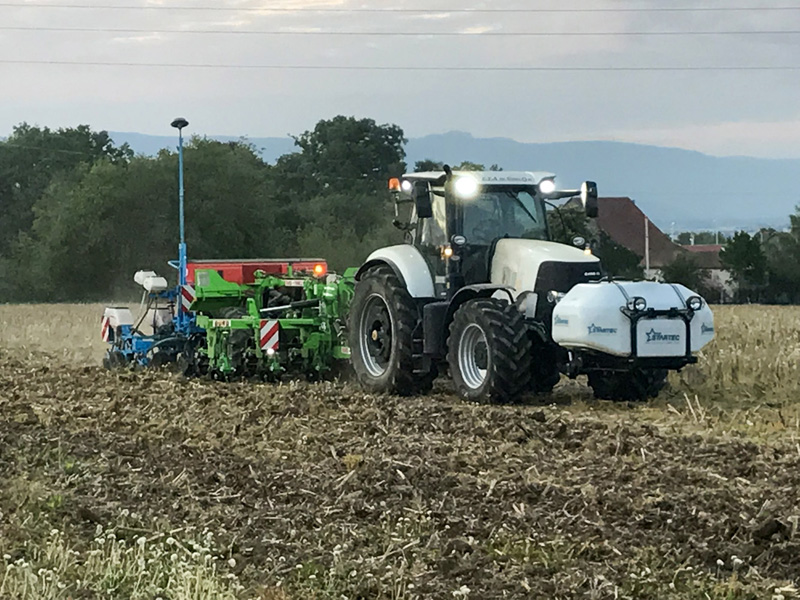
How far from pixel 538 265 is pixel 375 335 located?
1974mm

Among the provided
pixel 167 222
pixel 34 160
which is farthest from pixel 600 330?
pixel 34 160

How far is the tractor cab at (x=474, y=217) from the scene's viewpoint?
1192 centimetres

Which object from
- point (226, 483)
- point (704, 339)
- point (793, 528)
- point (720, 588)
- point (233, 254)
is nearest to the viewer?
point (720, 588)

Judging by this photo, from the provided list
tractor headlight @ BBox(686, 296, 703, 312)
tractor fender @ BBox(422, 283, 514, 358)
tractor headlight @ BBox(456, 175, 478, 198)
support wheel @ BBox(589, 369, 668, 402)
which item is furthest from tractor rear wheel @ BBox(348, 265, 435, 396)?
tractor headlight @ BBox(686, 296, 703, 312)

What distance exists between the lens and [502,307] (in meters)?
11.1

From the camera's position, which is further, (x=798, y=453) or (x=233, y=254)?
(x=233, y=254)

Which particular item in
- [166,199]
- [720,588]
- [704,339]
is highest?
[166,199]

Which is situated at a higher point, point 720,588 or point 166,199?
point 166,199

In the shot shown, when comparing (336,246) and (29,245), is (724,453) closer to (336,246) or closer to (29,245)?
(336,246)

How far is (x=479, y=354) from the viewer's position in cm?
1140

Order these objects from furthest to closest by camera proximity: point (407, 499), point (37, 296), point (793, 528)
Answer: point (37, 296) < point (407, 499) < point (793, 528)

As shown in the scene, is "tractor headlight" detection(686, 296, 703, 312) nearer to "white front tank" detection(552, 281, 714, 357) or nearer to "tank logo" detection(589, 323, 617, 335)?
"white front tank" detection(552, 281, 714, 357)

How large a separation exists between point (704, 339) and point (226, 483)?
200 inches

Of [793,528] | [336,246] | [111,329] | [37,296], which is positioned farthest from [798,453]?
[37,296]
